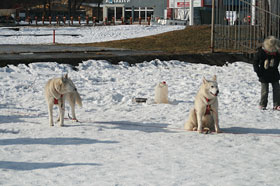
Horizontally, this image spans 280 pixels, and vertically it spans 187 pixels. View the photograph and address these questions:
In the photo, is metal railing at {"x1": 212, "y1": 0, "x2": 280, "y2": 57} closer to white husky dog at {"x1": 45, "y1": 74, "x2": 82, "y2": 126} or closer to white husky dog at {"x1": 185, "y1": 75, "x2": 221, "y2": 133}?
white husky dog at {"x1": 185, "y1": 75, "x2": 221, "y2": 133}

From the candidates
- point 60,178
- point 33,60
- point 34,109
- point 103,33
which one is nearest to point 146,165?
point 60,178

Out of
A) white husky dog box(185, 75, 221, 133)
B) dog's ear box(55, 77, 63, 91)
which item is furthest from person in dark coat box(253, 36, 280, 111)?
dog's ear box(55, 77, 63, 91)

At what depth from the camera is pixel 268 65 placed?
10.3 m

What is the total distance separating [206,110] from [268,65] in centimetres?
279

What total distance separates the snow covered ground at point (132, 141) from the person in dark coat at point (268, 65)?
46cm

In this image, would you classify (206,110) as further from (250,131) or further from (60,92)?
(60,92)

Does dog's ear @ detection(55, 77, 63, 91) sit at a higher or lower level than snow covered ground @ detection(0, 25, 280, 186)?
higher

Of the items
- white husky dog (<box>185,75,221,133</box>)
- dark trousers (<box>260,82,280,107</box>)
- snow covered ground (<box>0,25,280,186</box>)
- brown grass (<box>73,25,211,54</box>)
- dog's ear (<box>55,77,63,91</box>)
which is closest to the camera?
snow covered ground (<box>0,25,280,186</box>)

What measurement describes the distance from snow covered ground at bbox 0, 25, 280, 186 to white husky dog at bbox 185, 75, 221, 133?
0.20 meters

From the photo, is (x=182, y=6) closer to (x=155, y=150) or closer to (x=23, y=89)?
(x=23, y=89)

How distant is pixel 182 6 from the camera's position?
54.4 meters

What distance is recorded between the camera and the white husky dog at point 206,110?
788cm

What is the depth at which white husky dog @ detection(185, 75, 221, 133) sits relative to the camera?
7.88m

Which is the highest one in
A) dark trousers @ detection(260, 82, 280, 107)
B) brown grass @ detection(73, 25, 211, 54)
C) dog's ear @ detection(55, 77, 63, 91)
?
brown grass @ detection(73, 25, 211, 54)
